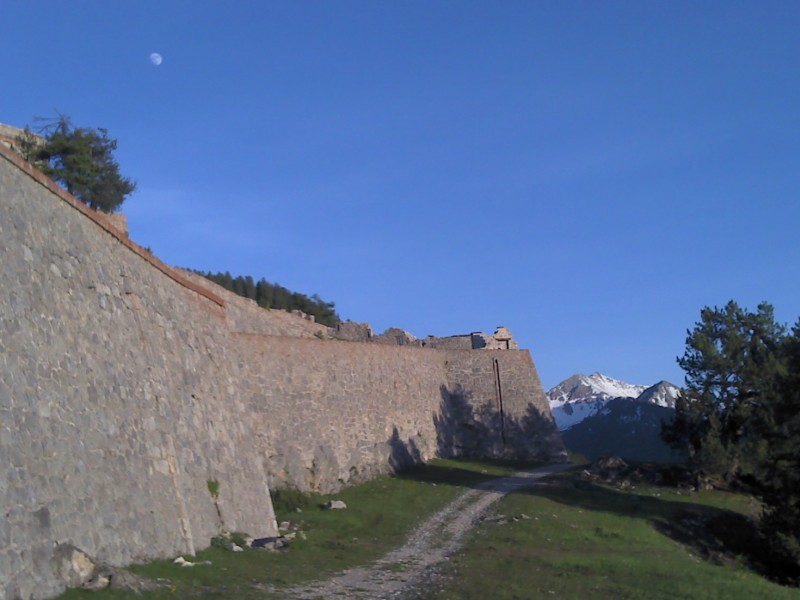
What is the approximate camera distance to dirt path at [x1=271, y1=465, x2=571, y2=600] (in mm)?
13037

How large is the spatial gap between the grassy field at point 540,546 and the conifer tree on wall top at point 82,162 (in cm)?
1620

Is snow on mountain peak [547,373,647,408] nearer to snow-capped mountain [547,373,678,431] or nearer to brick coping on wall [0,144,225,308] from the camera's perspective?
snow-capped mountain [547,373,678,431]

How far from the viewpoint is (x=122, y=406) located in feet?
45.6

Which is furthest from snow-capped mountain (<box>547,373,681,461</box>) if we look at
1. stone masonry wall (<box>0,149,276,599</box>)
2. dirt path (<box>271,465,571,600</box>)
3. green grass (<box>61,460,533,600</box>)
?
stone masonry wall (<box>0,149,276,599</box>)

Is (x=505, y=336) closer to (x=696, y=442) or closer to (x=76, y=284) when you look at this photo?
(x=696, y=442)

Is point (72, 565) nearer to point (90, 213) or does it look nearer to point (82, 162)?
point (90, 213)

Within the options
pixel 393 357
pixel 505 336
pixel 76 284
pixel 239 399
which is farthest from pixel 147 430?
pixel 505 336

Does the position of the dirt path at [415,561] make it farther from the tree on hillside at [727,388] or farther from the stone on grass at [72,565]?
the tree on hillside at [727,388]

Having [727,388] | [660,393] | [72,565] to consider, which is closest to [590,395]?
[660,393]

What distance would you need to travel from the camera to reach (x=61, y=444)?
37.1 feet

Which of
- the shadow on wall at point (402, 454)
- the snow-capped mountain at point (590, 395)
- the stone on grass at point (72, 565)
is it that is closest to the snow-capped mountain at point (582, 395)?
the snow-capped mountain at point (590, 395)

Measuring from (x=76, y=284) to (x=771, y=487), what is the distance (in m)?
22.4

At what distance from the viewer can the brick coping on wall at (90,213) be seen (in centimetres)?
1219

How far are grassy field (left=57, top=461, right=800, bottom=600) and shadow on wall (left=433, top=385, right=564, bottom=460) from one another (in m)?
6.27
